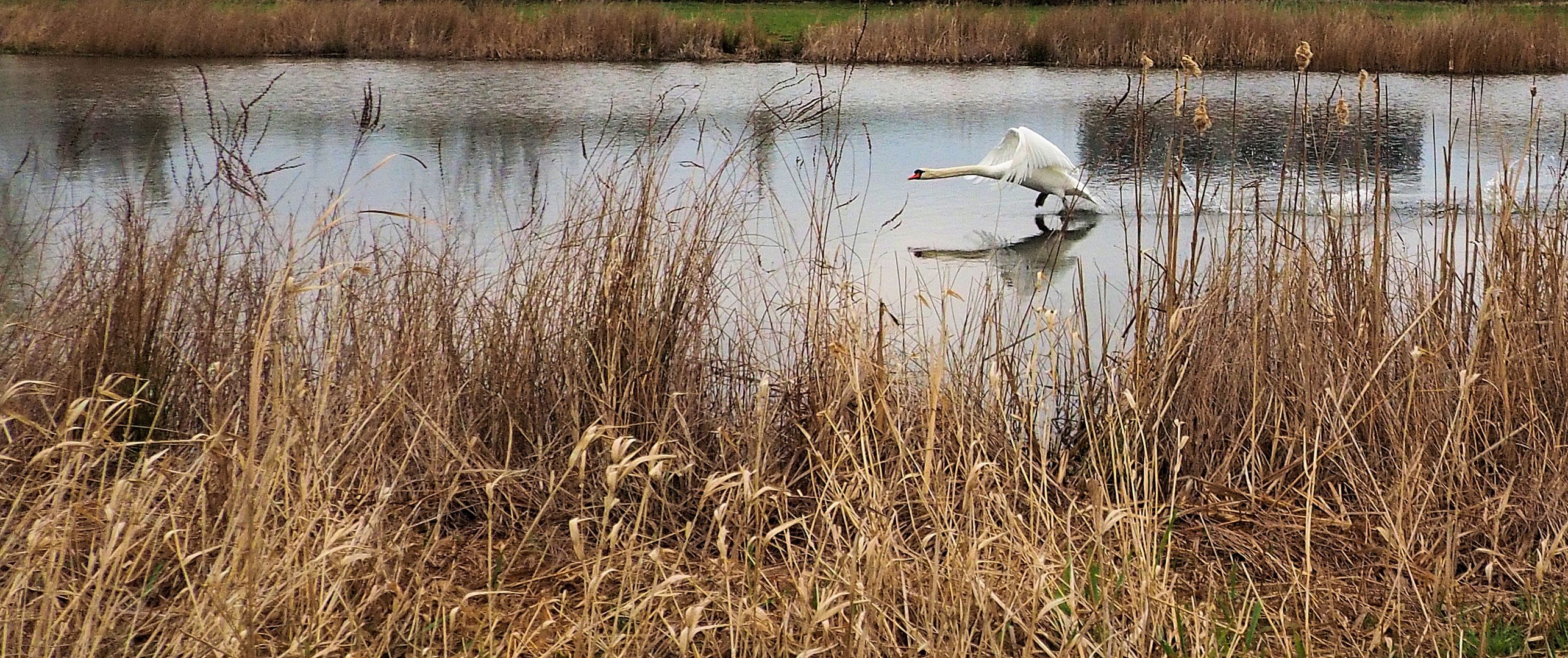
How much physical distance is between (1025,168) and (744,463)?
10.4 ft

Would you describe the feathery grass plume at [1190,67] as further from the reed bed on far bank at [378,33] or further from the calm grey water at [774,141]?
the reed bed on far bank at [378,33]

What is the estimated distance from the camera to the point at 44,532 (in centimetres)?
177

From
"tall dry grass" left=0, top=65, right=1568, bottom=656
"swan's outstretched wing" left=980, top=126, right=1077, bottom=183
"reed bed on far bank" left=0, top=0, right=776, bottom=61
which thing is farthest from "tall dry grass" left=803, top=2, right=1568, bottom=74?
"tall dry grass" left=0, top=65, right=1568, bottom=656

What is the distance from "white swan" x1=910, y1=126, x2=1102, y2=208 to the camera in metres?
5.24

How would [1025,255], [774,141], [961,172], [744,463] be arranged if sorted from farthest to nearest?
[961,172], [1025,255], [774,141], [744,463]

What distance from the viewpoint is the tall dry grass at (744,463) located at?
176cm

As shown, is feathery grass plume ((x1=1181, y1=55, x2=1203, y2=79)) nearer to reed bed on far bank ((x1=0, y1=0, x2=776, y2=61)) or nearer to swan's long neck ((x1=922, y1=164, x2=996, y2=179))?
swan's long neck ((x1=922, y1=164, x2=996, y2=179))

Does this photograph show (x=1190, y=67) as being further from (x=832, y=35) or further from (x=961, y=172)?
(x=832, y=35)

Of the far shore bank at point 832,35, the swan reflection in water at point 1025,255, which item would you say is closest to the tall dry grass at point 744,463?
the swan reflection in water at point 1025,255

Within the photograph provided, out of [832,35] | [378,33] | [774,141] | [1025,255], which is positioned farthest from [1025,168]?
[378,33]

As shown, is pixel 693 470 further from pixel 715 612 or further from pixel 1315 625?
pixel 1315 625

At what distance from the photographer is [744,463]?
7.80 ft

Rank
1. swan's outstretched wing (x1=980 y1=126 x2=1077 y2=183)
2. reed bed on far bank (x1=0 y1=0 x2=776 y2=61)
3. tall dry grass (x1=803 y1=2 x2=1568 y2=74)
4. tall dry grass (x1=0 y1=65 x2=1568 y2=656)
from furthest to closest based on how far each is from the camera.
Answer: reed bed on far bank (x1=0 y1=0 x2=776 y2=61) < tall dry grass (x1=803 y1=2 x2=1568 y2=74) < swan's outstretched wing (x1=980 y1=126 x2=1077 y2=183) < tall dry grass (x1=0 y1=65 x2=1568 y2=656)

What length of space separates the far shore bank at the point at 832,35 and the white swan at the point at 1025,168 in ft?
20.8
